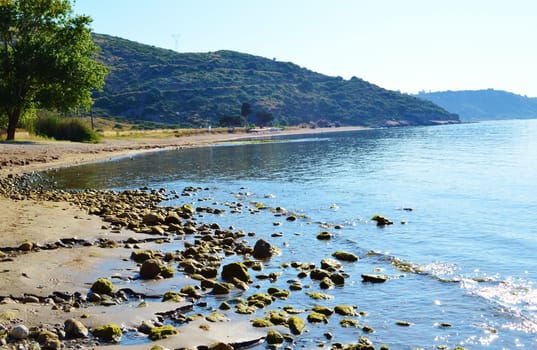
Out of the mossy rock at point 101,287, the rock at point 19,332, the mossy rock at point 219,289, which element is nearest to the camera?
the rock at point 19,332

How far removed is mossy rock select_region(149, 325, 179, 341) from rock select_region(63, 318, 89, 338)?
1.08m

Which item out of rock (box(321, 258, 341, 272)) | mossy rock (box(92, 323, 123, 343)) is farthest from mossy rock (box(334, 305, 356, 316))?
mossy rock (box(92, 323, 123, 343))

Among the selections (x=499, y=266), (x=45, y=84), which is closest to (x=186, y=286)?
(x=499, y=266)

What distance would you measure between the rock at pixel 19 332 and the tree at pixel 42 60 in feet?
167

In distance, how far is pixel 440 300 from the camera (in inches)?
490

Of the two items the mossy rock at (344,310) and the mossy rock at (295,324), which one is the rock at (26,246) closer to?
the mossy rock at (295,324)

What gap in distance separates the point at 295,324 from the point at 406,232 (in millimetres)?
11716

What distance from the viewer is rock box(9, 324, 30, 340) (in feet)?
27.4

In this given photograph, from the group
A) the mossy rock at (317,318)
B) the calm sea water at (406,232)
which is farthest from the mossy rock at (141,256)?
the mossy rock at (317,318)

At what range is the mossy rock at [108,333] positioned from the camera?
8898 mm

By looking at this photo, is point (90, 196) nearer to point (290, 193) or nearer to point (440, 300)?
point (290, 193)

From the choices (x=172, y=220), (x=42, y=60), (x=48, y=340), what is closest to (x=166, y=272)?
(x=48, y=340)

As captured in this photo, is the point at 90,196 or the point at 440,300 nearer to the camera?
the point at 440,300

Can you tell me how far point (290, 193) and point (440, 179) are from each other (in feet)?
43.7
